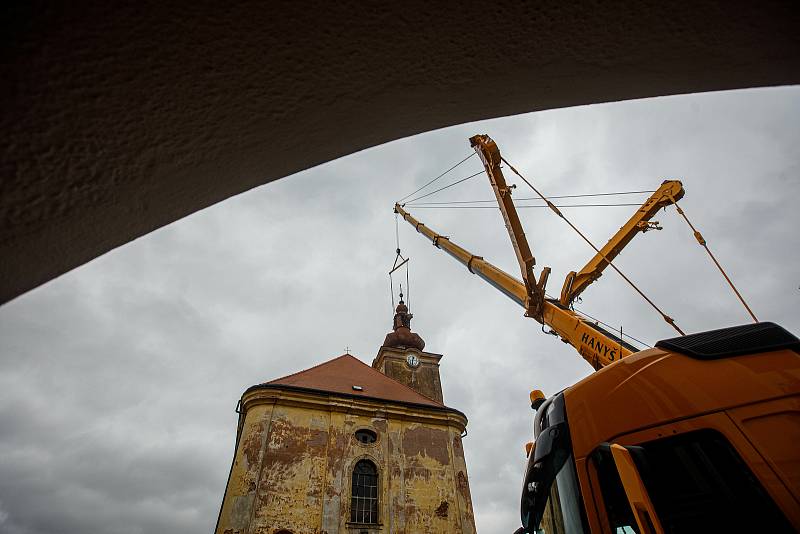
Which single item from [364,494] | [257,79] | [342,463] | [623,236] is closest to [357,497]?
[364,494]

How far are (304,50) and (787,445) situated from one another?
3702 mm

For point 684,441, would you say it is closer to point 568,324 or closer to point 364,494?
point 568,324

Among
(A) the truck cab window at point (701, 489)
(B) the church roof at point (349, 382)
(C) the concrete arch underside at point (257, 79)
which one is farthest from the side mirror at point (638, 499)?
(B) the church roof at point (349, 382)

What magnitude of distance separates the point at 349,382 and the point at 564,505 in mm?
16876

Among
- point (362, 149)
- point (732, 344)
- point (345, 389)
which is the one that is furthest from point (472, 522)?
point (362, 149)

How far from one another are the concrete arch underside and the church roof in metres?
16.8

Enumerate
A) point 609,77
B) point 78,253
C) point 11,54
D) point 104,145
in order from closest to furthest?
1. point 11,54
2. point 104,145
3. point 78,253
4. point 609,77

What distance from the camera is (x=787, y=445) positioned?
2.73m

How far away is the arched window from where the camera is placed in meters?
15.1

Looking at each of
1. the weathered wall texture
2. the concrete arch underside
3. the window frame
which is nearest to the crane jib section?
the concrete arch underside

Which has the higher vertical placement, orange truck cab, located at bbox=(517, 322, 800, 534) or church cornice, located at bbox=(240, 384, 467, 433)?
church cornice, located at bbox=(240, 384, 467, 433)

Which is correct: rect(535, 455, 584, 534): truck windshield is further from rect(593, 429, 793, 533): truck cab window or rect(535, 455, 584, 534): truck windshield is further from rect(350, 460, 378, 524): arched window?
rect(350, 460, 378, 524): arched window

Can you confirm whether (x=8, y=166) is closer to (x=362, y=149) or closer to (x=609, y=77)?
(x=362, y=149)

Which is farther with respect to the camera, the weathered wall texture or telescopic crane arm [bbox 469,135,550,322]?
the weathered wall texture
